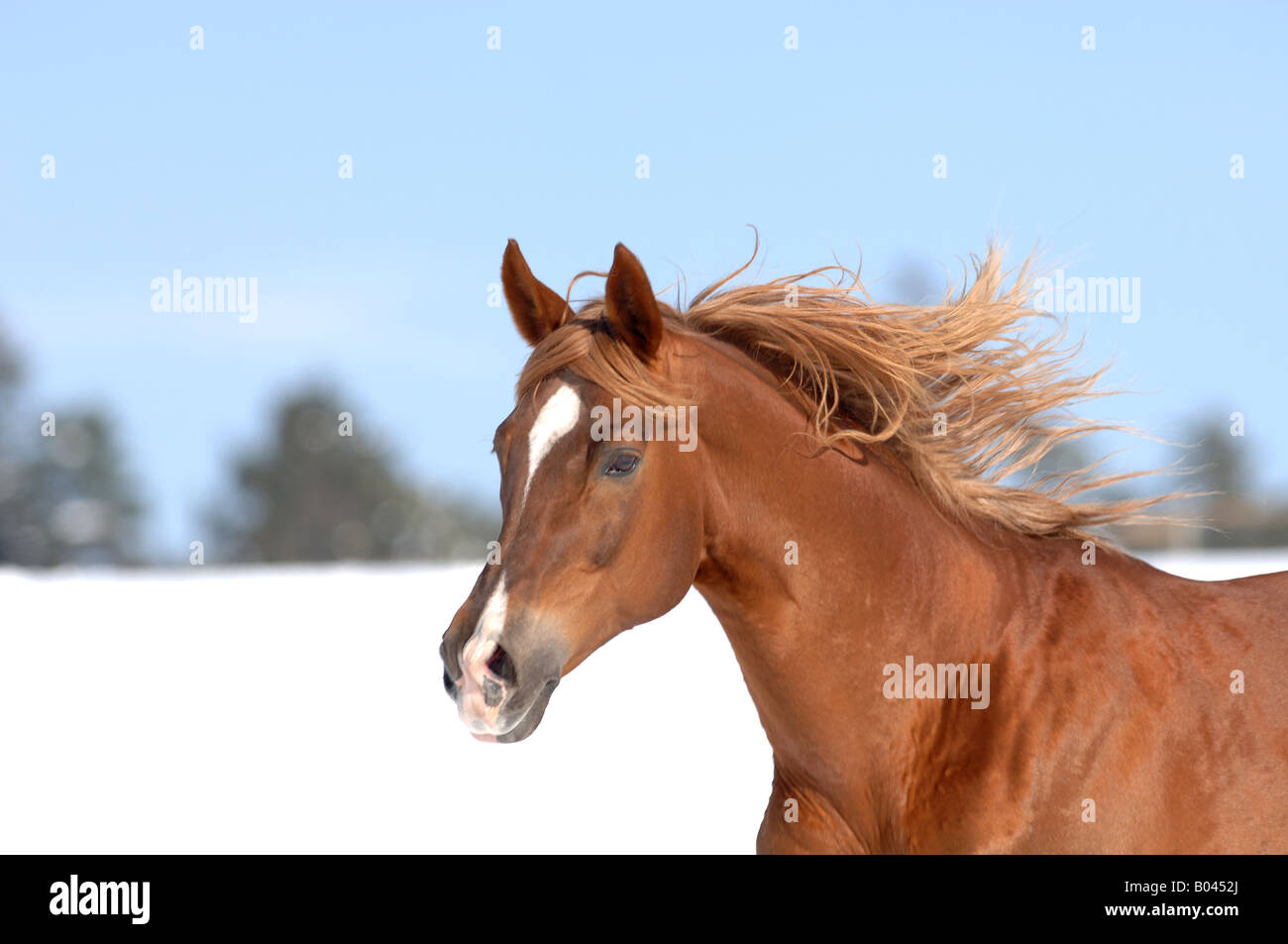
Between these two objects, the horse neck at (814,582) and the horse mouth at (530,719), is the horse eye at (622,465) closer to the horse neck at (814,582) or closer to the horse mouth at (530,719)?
the horse neck at (814,582)

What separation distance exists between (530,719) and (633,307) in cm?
98

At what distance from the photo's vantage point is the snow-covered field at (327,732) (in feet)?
23.4

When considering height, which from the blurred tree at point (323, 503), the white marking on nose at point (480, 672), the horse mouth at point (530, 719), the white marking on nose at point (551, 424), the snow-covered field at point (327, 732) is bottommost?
the blurred tree at point (323, 503)

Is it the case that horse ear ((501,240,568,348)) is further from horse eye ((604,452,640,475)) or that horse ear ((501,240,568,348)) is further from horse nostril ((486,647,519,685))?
horse nostril ((486,647,519,685))

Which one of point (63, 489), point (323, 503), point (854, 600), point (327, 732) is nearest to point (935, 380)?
point (854, 600)

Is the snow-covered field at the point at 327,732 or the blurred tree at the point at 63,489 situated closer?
the snow-covered field at the point at 327,732

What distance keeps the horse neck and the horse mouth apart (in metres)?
0.55

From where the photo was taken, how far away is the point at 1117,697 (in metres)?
3.04

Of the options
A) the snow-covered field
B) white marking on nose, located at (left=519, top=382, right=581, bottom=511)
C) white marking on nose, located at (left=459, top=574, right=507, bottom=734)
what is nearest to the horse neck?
white marking on nose, located at (left=519, top=382, right=581, bottom=511)

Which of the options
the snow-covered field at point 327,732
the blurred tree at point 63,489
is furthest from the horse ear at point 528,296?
the blurred tree at point 63,489

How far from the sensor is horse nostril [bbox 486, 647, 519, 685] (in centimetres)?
264

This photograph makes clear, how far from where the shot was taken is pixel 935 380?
349 centimetres

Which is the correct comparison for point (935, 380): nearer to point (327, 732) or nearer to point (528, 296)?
point (528, 296)

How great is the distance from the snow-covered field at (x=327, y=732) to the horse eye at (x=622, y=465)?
13.9 feet
